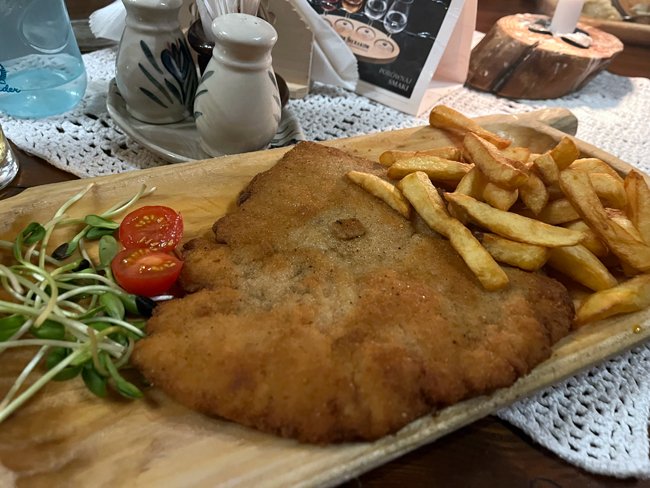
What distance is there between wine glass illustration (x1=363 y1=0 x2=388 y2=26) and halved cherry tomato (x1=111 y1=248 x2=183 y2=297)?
1994mm

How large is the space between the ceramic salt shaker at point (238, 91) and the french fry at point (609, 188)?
1.31 meters

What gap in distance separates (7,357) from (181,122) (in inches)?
58.6

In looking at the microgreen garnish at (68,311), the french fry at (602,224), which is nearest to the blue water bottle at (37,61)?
the microgreen garnish at (68,311)

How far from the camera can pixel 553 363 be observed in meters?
1.52

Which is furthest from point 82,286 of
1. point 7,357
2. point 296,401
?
A: point 296,401

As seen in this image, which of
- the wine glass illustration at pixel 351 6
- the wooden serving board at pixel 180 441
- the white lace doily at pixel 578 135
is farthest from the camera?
the wine glass illustration at pixel 351 6

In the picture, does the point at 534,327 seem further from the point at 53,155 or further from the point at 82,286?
the point at 53,155

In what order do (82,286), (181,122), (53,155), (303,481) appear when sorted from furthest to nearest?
(181,122)
(53,155)
(82,286)
(303,481)

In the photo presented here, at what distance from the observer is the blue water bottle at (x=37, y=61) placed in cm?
253

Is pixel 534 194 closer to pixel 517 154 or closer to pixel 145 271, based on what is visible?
pixel 517 154

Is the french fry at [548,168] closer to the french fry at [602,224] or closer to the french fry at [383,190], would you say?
the french fry at [602,224]

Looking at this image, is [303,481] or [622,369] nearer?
[303,481]

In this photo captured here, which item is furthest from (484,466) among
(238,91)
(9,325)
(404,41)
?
(404,41)

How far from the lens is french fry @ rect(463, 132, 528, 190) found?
1788 mm
